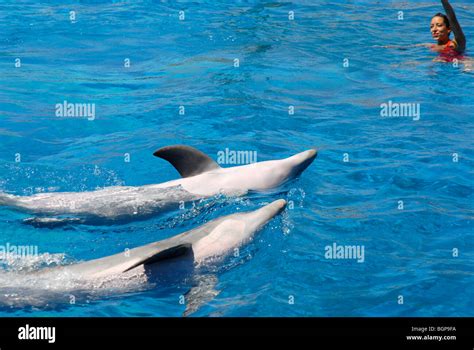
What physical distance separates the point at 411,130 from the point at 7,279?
6087 millimetres

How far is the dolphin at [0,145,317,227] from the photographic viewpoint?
25.1ft

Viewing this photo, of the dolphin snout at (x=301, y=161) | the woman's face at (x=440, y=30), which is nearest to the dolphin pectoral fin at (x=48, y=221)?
the dolphin snout at (x=301, y=161)

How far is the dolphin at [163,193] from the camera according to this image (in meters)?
7.65

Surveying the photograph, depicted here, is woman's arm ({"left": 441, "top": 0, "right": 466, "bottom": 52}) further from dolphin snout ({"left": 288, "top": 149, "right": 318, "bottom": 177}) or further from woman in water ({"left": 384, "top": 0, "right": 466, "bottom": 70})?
dolphin snout ({"left": 288, "top": 149, "right": 318, "bottom": 177})

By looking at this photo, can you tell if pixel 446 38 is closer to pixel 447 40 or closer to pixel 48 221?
pixel 447 40

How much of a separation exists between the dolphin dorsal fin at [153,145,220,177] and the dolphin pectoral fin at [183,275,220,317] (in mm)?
2037

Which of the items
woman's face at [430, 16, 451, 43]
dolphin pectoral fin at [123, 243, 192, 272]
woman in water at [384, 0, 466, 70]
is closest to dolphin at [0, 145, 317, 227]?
dolphin pectoral fin at [123, 243, 192, 272]

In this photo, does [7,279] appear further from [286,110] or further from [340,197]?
[286,110]

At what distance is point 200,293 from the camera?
6.19m

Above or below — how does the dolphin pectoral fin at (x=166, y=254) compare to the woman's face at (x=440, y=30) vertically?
below

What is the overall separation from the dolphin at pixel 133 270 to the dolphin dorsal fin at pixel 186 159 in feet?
4.79

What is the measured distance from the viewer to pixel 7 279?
6.14 meters
